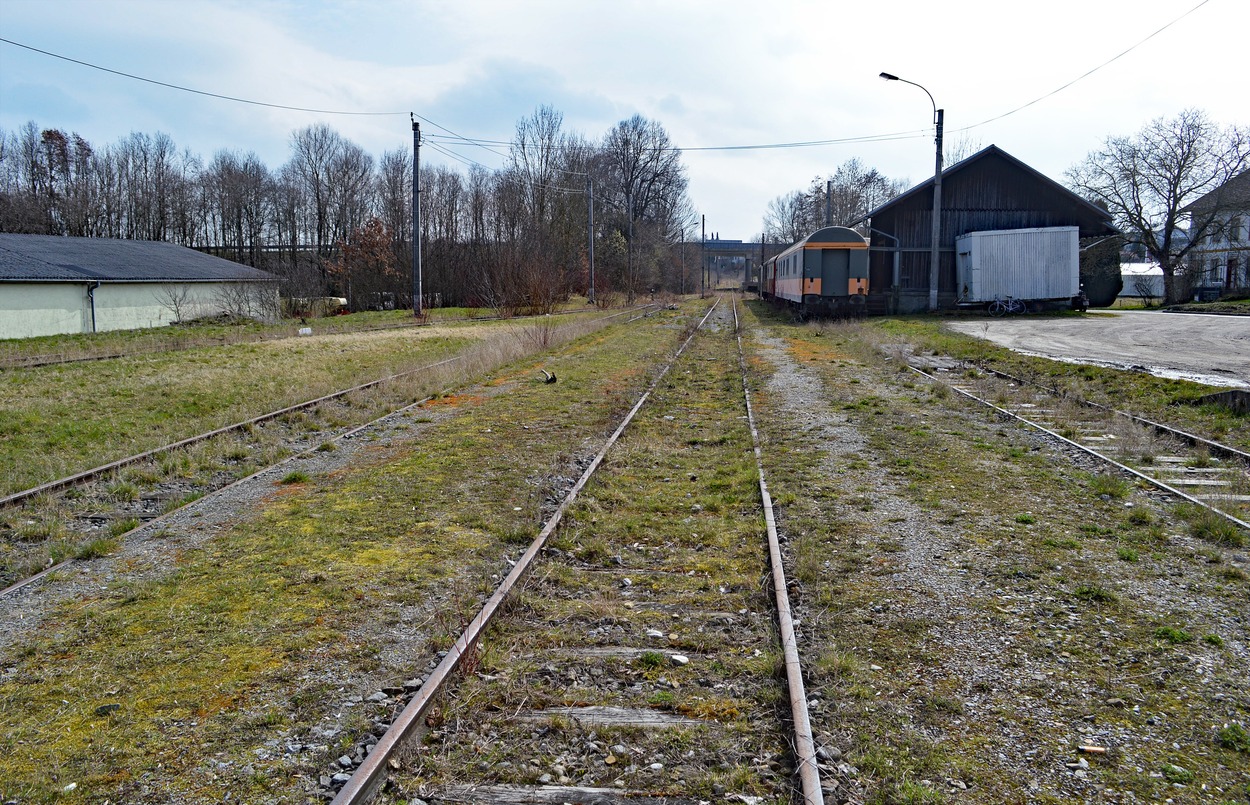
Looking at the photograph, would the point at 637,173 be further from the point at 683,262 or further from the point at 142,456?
the point at 142,456

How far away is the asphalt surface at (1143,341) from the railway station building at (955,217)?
4.84 meters

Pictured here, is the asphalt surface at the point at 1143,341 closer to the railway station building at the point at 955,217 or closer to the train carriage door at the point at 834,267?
the train carriage door at the point at 834,267

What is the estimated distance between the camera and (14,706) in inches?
152

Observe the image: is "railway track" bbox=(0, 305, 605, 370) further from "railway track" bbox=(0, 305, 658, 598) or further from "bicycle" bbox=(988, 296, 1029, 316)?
"bicycle" bbox=(988, 296, 1029, 316)

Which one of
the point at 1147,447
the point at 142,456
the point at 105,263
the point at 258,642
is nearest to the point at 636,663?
the point at 258,642

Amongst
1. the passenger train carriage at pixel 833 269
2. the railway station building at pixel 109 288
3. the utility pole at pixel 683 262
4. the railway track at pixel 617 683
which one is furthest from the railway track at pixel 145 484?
the utility pole at pixel 683 262

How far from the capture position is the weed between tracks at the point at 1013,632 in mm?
3379

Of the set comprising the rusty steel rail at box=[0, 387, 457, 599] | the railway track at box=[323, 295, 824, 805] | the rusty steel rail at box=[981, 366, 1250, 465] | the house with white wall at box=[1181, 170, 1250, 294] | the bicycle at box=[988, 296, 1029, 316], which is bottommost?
the railway track at box=[323, 295, 824, 805]

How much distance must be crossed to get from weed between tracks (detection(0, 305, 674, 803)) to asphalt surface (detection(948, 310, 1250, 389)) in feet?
41.5

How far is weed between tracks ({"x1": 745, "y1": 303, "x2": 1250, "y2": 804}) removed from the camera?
338 centimetres

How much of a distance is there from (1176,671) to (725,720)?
2306 millimetres

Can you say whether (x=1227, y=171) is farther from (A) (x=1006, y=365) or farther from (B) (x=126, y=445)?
(B) (x=126, y=445)

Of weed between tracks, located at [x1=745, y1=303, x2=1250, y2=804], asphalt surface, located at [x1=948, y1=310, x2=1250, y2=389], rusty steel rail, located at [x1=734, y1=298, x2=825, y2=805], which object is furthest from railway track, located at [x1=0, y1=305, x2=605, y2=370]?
asphalt surface, located at [x1=948, y1=310, x2=1250, y2=389]

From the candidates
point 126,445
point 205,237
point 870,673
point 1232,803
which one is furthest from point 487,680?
point 205,237
